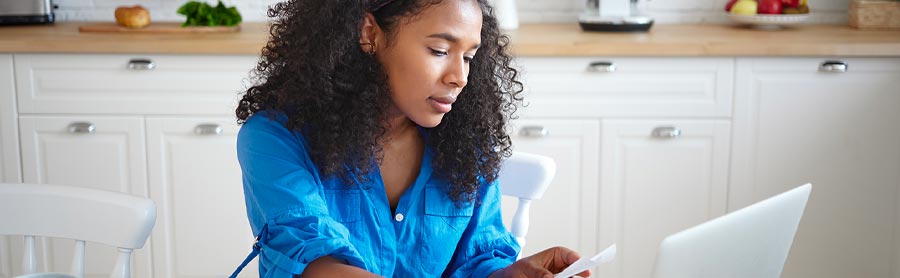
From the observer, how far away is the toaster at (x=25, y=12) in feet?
10.2

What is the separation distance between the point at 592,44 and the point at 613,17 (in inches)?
13.2

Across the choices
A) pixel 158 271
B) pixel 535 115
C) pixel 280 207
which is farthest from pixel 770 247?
pixel 158 271

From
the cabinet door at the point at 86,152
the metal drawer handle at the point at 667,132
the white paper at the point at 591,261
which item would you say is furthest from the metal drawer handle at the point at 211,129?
the white paper at the point at 591,261

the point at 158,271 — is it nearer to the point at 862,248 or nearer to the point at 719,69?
the point at 719,69

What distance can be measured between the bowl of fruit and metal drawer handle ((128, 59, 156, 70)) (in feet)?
5.30

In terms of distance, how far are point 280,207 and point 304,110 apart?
5.7 inches

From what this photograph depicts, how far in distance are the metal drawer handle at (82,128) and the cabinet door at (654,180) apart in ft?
4.39

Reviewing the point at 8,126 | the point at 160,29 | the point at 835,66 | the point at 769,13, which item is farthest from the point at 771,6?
the point at 8,126

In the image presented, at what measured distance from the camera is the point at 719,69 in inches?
109

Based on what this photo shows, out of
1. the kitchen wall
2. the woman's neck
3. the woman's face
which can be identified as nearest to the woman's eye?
Answer: the woman's face

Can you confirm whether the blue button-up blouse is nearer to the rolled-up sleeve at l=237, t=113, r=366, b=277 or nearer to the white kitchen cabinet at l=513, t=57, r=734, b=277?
the rolled-up sleeve at l=237, t=113, r=366, b=277

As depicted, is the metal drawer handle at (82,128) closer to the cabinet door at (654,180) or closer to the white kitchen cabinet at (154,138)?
the white kitchen cabinet at (154,138)

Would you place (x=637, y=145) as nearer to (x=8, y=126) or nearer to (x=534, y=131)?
(x=534, y=131)

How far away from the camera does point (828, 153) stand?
286cm
